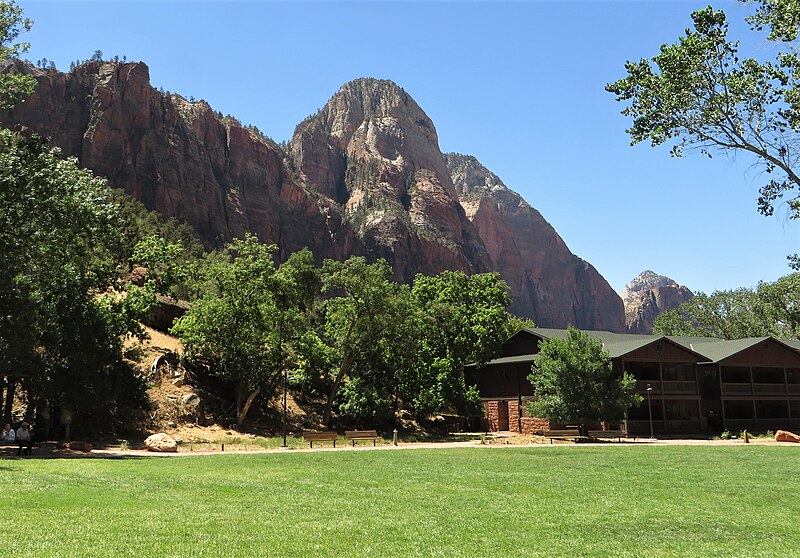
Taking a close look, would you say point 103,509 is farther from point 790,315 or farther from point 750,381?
point 790,315

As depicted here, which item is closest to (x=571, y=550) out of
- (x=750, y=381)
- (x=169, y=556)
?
(x=169, y=556)

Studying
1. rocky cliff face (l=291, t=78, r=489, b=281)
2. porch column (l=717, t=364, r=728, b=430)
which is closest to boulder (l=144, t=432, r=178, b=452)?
porch column (l=717, t=364, r=728, b=430)

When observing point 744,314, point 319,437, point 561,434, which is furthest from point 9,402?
point 744,314

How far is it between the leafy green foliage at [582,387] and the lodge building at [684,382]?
433 centimetres

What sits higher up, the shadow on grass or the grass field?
the grass field

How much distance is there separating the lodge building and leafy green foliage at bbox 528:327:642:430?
433cm

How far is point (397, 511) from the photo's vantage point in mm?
11953

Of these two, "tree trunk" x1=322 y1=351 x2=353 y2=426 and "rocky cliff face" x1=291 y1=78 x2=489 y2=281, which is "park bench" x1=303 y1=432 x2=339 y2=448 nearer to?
"tree trunk" x1=322 y1=351 x2=353 y2=426

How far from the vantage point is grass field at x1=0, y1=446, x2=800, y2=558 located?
29.1ft

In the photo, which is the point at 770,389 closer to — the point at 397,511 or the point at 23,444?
the point at 397,511

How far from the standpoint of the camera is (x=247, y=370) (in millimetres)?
42250

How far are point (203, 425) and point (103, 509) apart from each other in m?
30.7

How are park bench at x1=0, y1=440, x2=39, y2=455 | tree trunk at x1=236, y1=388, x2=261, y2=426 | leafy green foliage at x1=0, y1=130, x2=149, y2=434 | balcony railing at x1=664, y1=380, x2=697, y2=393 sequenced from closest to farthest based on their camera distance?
leafy green foliage at x1=0, y1=130, x2=149, y2=434
park bench at x1=0, y1=440, x2=39, y2=455
tree trunk at x1=236, y1=388, x2=261, y2=426
balcony railing at x1=664, y1=380, x2=697, y2=393

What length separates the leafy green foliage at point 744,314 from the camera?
7981cm
